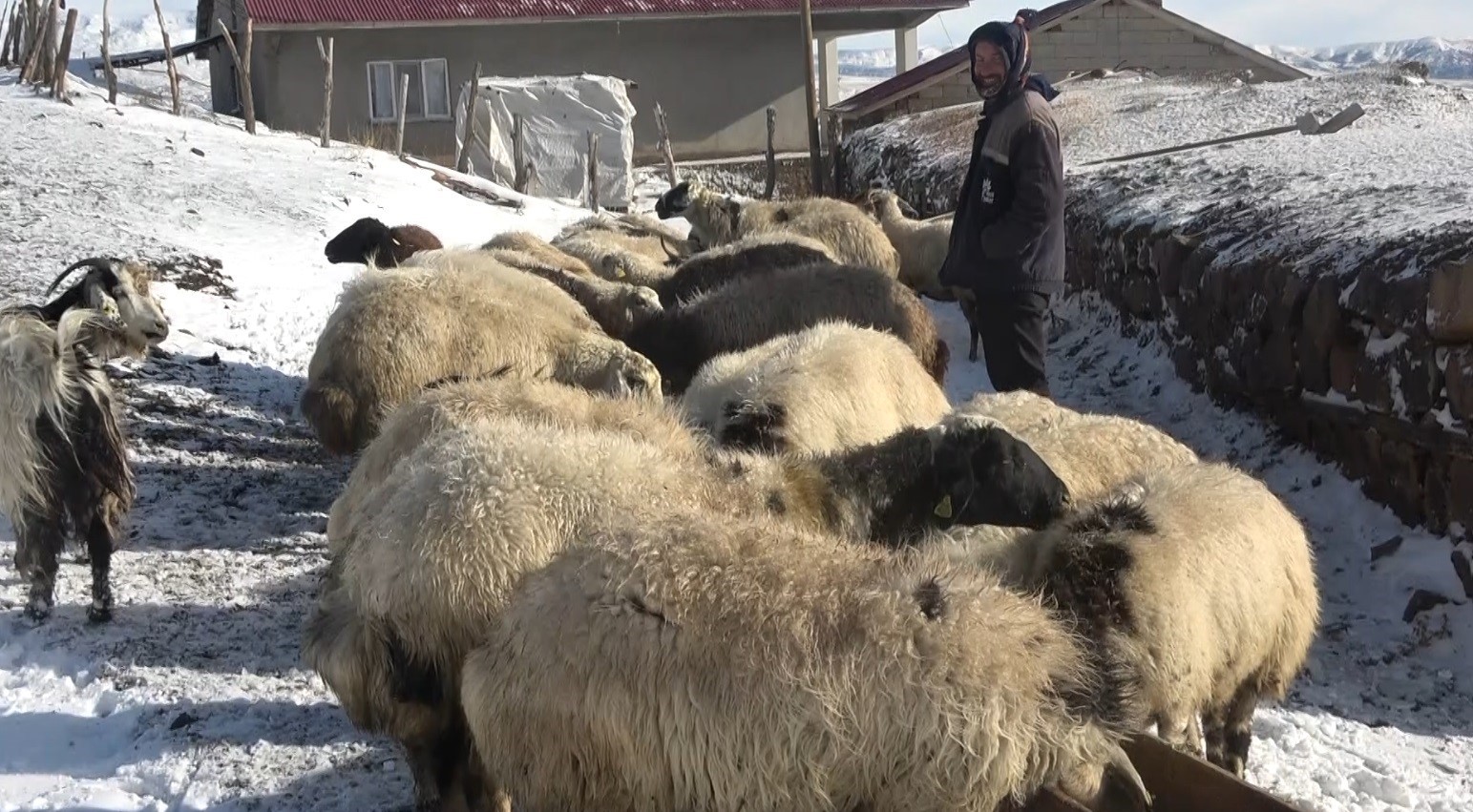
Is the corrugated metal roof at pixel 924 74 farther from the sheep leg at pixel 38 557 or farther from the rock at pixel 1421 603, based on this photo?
the sheep leg at pixel 38 557

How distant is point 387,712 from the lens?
389 cm

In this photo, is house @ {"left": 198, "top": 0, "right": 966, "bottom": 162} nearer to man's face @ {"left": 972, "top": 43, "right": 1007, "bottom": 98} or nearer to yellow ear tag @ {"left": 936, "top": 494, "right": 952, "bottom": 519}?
man's face @ {"left": 972, "top": 43, "right": 1007, "bottom": 98}

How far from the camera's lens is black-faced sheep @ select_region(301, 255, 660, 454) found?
6801 mm

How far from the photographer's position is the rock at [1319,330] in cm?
704

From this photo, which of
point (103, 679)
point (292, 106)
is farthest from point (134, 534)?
point (292, 106)

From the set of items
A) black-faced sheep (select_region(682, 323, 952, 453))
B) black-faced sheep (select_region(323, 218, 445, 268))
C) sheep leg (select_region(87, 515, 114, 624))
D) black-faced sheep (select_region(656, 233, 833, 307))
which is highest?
black-faced sheep (select_region(323, 218, 445, 268))

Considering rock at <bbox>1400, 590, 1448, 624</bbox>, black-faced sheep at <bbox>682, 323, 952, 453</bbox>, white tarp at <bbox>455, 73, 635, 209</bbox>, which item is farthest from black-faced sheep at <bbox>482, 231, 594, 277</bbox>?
white tarp at <bbox>455, 73, 635, 209</bbox>

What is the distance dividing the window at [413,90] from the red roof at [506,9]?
1063 millimetres

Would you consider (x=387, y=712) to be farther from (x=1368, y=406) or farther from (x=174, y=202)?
(x=174, y=202)

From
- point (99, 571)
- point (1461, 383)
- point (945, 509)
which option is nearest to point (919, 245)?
point (1461, 383)

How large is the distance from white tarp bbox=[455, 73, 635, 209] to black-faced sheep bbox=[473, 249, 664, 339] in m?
16.8

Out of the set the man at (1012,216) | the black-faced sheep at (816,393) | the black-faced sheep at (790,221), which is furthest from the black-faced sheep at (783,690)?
the black-faced sheep at (790,221)

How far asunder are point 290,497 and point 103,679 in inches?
98.0

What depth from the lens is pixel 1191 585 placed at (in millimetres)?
4039
